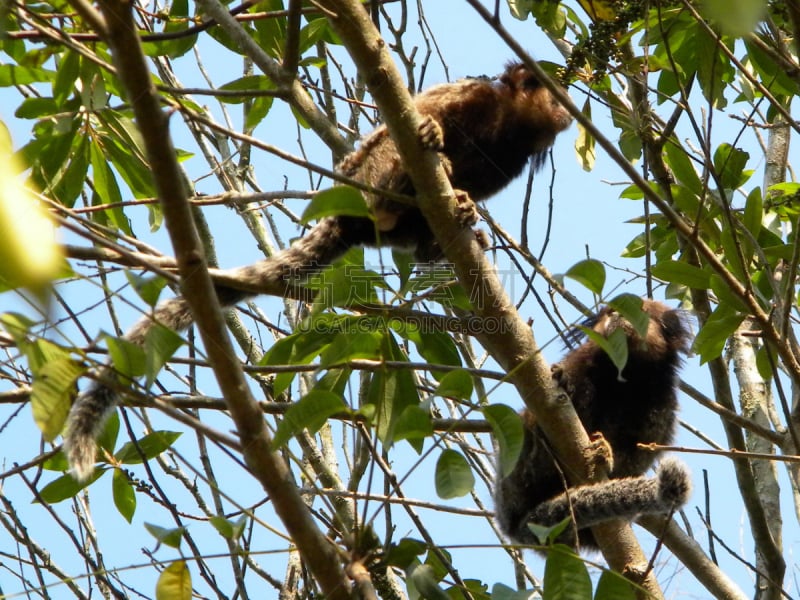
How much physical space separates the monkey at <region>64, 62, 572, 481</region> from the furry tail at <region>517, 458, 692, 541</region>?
129 cm

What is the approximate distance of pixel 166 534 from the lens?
7.36 ft

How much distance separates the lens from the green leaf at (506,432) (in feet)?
7.84

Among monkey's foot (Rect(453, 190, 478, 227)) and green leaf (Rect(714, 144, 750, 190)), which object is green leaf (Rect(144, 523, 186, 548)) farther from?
green leaf (Rect(714, 144, 750, 190))

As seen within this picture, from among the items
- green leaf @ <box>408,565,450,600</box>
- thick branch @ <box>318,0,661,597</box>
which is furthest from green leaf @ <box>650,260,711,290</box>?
green leaf @ <box>408,565,450,600</box>

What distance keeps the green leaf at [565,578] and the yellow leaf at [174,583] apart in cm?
97

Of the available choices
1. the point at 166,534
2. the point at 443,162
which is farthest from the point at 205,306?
the point at 443,162

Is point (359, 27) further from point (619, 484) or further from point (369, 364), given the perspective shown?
point (619, 484)

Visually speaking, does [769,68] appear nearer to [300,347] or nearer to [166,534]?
[300,347]

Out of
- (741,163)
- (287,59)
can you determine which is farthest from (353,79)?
(741,163)

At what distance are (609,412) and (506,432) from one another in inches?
99.5

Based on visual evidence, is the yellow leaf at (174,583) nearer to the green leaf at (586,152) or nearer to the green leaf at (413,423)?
the green leaf at (413,423)

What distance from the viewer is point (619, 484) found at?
152 inches

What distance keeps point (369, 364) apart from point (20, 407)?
1.44 metres

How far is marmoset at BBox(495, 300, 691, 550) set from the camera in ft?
15.0
